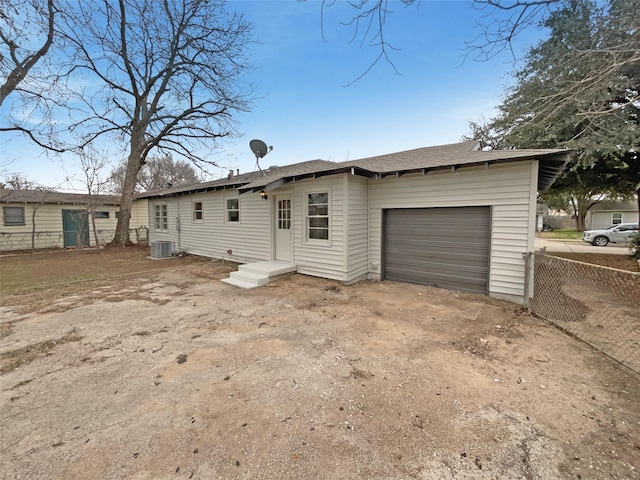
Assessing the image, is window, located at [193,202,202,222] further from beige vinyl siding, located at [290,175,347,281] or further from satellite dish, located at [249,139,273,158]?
beige vinyl siding, located at [290,175,347,281]

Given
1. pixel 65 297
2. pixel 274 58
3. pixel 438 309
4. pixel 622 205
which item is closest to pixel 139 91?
pixel 274 58

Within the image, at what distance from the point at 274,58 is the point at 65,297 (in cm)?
889

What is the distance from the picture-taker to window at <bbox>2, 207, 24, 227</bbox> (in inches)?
542

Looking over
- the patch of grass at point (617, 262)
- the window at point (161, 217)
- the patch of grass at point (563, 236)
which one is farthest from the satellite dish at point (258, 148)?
the patch of grass at point (563, 236)

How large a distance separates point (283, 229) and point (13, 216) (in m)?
15.9

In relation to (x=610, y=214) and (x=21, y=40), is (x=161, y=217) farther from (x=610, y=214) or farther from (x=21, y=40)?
(x=610, y=214)

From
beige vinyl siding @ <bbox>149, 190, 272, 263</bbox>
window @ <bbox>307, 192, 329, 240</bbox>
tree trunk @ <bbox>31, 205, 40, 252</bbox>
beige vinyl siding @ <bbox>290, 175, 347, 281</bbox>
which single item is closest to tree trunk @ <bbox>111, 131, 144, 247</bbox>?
beige vinyl siding @ <bbox>149, 190, 272, 263</bbox>

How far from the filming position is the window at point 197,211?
1147cm

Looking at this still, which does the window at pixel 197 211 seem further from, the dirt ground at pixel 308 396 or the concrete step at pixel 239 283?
the dirt ground at pixel 308 396

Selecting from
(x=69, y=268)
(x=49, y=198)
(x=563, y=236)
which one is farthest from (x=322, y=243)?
(x=563, y=236)

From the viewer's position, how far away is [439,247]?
21.2ft

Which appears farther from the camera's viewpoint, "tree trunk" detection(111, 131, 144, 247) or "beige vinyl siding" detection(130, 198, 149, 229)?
"beige vinyl siding" detection(130, 198, 149, 229)

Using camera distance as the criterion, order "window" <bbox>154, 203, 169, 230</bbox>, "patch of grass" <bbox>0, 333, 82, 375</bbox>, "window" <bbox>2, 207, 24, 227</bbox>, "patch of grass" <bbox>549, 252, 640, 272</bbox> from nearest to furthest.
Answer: "patch of grass" <bbox>0, 333, 82, 375</bbox>, "patch of grass" <bbox>549, 252, 640, 272</bbox>, "window" <bbox>154, 203, 169, 230</bbox>, "window" <bbox>2, 207, 24, 227</bbox>

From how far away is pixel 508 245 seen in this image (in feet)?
18.1
